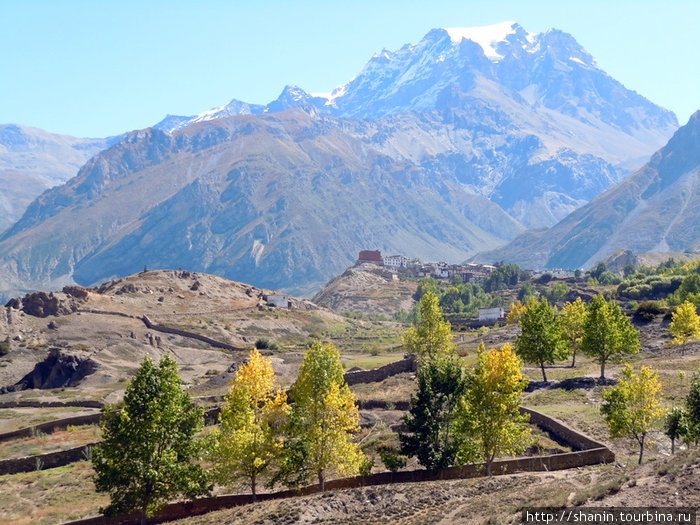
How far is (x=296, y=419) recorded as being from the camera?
53031 mm

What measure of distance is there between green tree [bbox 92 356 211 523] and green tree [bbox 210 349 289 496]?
7.81ft

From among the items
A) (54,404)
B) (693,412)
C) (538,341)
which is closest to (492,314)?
(538,341)

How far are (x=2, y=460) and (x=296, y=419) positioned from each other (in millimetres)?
32709

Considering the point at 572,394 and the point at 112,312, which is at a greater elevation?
the point at 112,312

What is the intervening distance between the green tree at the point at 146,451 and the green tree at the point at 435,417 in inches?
616

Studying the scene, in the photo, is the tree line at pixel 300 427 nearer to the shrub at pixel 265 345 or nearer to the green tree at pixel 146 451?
Answer: the green tree at pixel 146 451

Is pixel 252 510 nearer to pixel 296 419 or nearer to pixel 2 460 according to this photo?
pixel 296 419

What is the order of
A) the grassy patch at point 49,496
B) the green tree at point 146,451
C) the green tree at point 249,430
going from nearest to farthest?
the green tree at point 146,451 → the green tree at point 249,430 → the grassy patch at point 49,496

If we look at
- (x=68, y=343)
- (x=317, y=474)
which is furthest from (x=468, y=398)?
(x=68, y=343)

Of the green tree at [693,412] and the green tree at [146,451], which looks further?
the green tree at [693,412]

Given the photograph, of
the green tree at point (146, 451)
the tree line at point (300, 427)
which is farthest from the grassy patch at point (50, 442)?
the green tree at point (146, 451)

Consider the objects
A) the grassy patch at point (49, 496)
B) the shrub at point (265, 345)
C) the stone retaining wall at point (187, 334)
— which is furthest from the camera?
the stone retaining wall at point (187, 334)

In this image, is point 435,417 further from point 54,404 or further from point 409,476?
point 54,404

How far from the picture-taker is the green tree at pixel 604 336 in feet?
260
